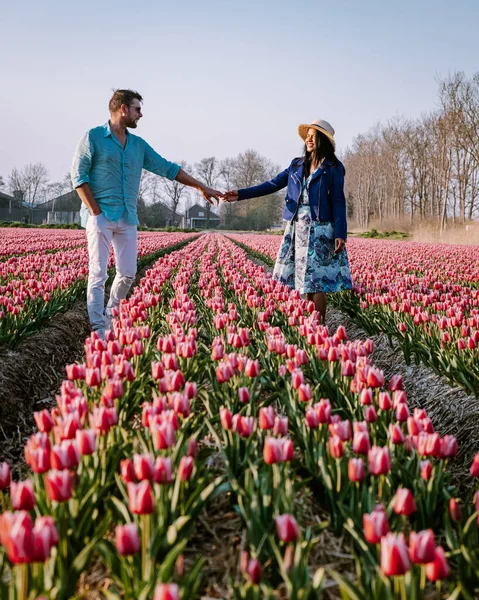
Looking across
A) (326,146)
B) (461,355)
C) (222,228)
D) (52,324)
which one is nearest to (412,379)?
(461,355)

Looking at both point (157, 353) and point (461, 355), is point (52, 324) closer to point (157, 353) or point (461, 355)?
point (157, 353)

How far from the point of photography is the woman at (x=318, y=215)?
16.3ft

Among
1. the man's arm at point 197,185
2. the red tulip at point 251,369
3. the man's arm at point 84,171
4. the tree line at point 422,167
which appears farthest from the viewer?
the tree line at point 422,167

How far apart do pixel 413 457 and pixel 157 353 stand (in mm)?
1949

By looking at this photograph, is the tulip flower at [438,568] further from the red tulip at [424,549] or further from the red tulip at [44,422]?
the red tulip at [44,422]

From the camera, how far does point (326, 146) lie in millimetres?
4977

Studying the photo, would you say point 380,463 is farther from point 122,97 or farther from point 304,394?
point 122,97

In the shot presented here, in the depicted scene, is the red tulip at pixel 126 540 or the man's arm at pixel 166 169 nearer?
the red tulip at pixel 126 540

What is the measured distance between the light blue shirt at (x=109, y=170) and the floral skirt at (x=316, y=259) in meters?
1.66

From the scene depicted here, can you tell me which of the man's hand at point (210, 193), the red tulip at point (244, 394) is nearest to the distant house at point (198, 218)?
the man's hand at point (210, 193)

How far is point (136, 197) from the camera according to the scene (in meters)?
5.13

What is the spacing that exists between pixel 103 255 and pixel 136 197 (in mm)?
693

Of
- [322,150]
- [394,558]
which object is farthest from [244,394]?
[322,150]

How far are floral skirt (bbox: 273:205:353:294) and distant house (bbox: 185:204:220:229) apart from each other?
74437 millimetres
